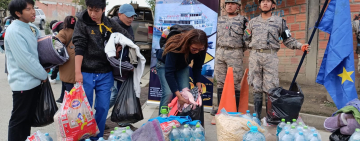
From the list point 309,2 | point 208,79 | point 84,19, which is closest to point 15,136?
point 84,19

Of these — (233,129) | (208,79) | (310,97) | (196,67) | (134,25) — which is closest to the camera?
(233,129)

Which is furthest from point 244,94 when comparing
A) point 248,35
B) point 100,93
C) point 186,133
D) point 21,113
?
point 21,113

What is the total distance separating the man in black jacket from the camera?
3.23 m

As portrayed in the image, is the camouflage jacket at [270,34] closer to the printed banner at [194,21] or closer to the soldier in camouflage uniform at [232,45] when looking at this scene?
the soldier in camouflage uniform at [232,45]

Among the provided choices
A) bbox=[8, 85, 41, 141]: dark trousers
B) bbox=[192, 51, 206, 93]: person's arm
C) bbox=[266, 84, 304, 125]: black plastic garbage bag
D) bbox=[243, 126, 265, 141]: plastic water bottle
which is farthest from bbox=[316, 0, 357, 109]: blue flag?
bbox=[8, 85, 41, 141]: dark trousers

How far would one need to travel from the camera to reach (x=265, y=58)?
13.9 ft

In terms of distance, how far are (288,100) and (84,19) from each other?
2.70m

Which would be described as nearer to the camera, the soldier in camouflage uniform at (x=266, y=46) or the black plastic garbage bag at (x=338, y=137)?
the black plastic garbage bag at (x=338, y=137)

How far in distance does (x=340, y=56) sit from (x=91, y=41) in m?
3.10

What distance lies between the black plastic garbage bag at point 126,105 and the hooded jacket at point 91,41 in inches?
12.3

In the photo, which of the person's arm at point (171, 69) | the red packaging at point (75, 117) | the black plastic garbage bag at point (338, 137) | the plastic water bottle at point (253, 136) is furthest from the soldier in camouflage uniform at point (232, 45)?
the red packaging at point (75, 117)

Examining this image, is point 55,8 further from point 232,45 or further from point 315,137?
point 315,137

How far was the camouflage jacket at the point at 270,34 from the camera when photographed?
13.9 ft

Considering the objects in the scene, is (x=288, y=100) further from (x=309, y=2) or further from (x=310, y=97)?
(x=309, y=2)
